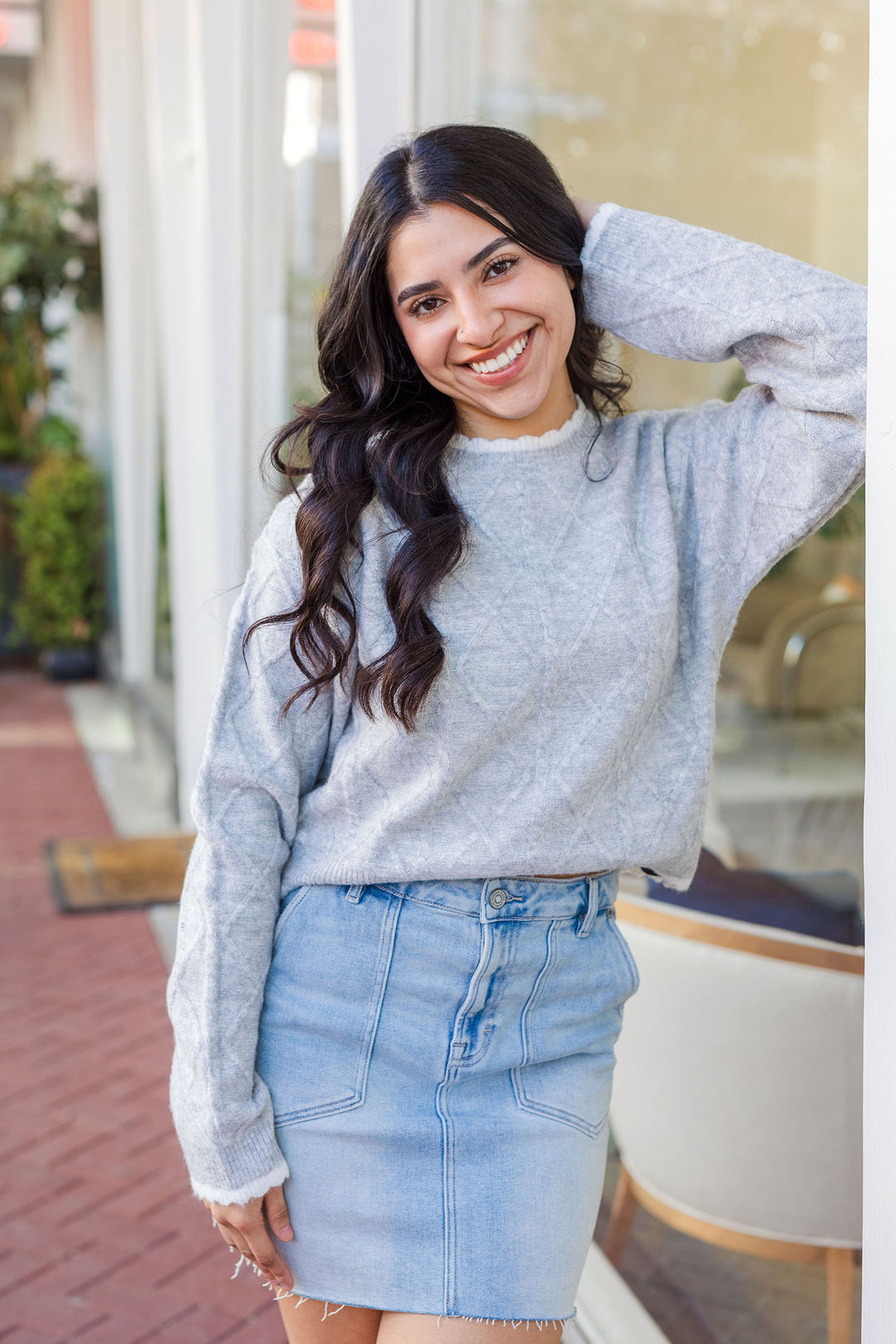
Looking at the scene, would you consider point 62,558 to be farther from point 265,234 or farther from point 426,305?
point 426,305

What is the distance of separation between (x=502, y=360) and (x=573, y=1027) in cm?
74

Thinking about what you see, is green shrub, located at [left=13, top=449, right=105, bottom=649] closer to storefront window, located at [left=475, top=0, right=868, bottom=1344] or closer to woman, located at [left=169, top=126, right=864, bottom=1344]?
storefront window, located at [left=475, top=0, right=868, bottom=1344]

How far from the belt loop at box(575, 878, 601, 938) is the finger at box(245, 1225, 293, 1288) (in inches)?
18.9

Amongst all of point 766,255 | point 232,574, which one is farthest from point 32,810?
point 766,255

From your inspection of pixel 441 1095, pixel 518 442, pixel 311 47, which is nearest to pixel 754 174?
pixel 311 47

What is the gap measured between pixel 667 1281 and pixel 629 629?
4.60 ft

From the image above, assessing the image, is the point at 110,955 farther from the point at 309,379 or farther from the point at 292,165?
the point at 292,165

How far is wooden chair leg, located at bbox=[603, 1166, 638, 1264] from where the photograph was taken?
7.80 ft

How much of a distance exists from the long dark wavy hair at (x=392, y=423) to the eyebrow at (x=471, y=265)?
18 mm

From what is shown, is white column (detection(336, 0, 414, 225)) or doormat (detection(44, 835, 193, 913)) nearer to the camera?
white column (detection(336, 0, 414, 225))

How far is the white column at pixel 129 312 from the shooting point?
6.63 metres

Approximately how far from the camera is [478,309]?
143 centimetres

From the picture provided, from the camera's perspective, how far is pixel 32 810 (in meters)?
5.71

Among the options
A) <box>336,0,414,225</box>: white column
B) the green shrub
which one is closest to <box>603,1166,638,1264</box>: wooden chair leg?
<box>336,0,414,225</box>: white column
